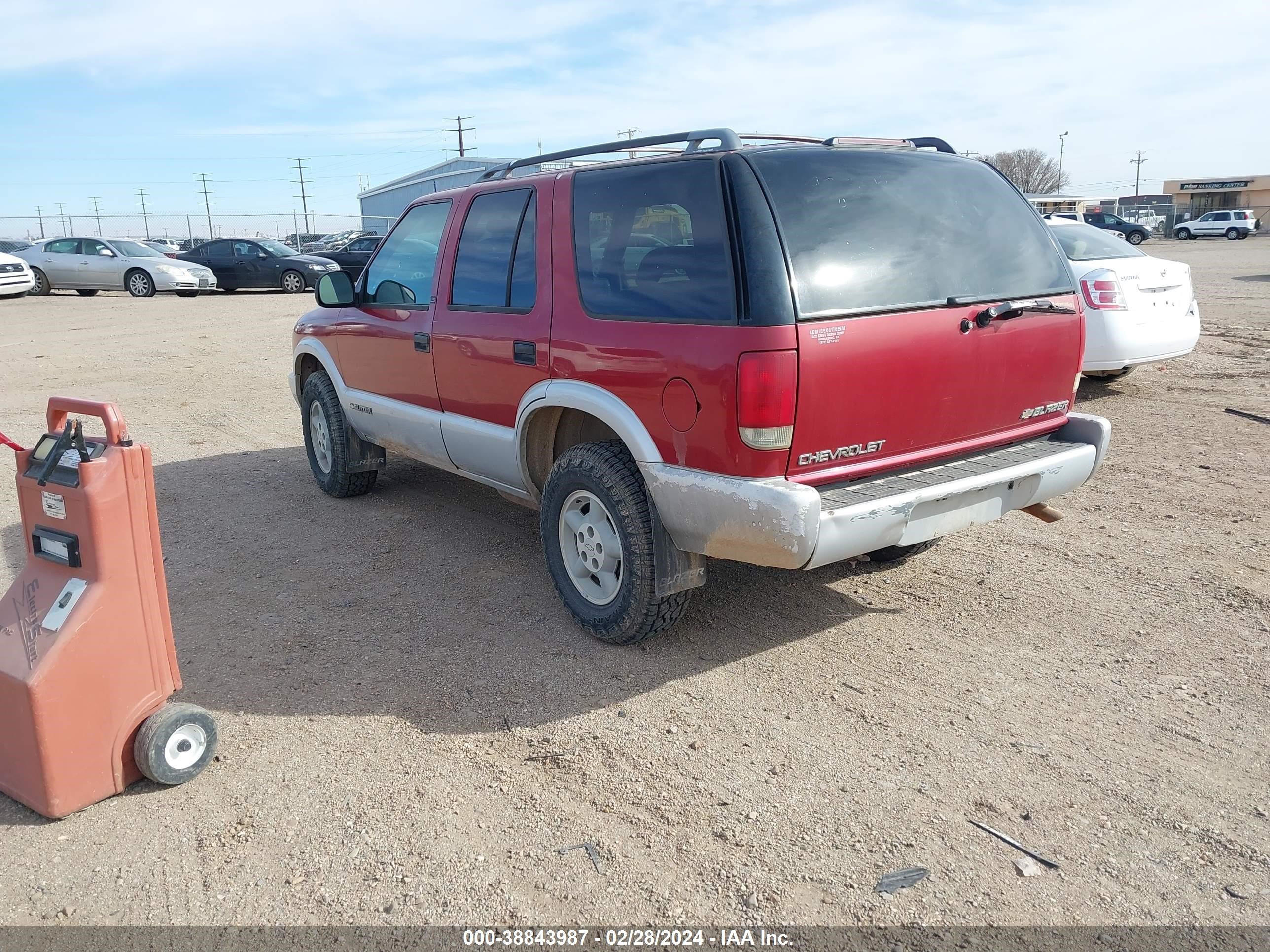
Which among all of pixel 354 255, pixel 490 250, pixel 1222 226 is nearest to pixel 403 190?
pixel 354 255

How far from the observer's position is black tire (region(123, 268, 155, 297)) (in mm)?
22297

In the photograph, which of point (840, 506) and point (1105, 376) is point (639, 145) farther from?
point (1105, 376)

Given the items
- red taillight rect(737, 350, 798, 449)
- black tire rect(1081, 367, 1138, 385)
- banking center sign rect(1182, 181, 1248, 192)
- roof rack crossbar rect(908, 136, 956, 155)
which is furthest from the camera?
banking center sign rect(1182, 181, 1248, 192)

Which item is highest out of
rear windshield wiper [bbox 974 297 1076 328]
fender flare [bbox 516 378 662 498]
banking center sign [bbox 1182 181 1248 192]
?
banking center sign [bbox 1182 181 1248 192]

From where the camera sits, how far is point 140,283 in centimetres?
2242

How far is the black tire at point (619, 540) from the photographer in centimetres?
389

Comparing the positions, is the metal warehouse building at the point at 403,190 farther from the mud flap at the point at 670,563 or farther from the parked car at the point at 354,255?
the mud flap at the point at 670,563

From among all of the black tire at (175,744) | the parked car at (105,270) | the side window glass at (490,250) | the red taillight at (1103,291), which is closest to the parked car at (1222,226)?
the parked car at (105,270)

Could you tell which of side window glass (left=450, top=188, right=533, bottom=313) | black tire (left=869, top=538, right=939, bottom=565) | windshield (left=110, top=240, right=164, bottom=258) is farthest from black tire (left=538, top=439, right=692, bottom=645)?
windshield (left=110, top=240, right=164, bottom=258)

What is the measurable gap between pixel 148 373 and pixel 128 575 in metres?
9.91

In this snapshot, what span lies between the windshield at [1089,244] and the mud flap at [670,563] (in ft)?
21.0

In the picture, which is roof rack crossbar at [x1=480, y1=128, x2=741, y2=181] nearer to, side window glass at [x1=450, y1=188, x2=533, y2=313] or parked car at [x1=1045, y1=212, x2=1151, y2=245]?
side window glass at [x1=450, y1=188, x2=533, y2=313]

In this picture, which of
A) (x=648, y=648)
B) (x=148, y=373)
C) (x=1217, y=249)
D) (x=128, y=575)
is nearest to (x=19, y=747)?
(x=128, y=575)

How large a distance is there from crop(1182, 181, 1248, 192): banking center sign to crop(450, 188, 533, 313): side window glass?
8649cm
